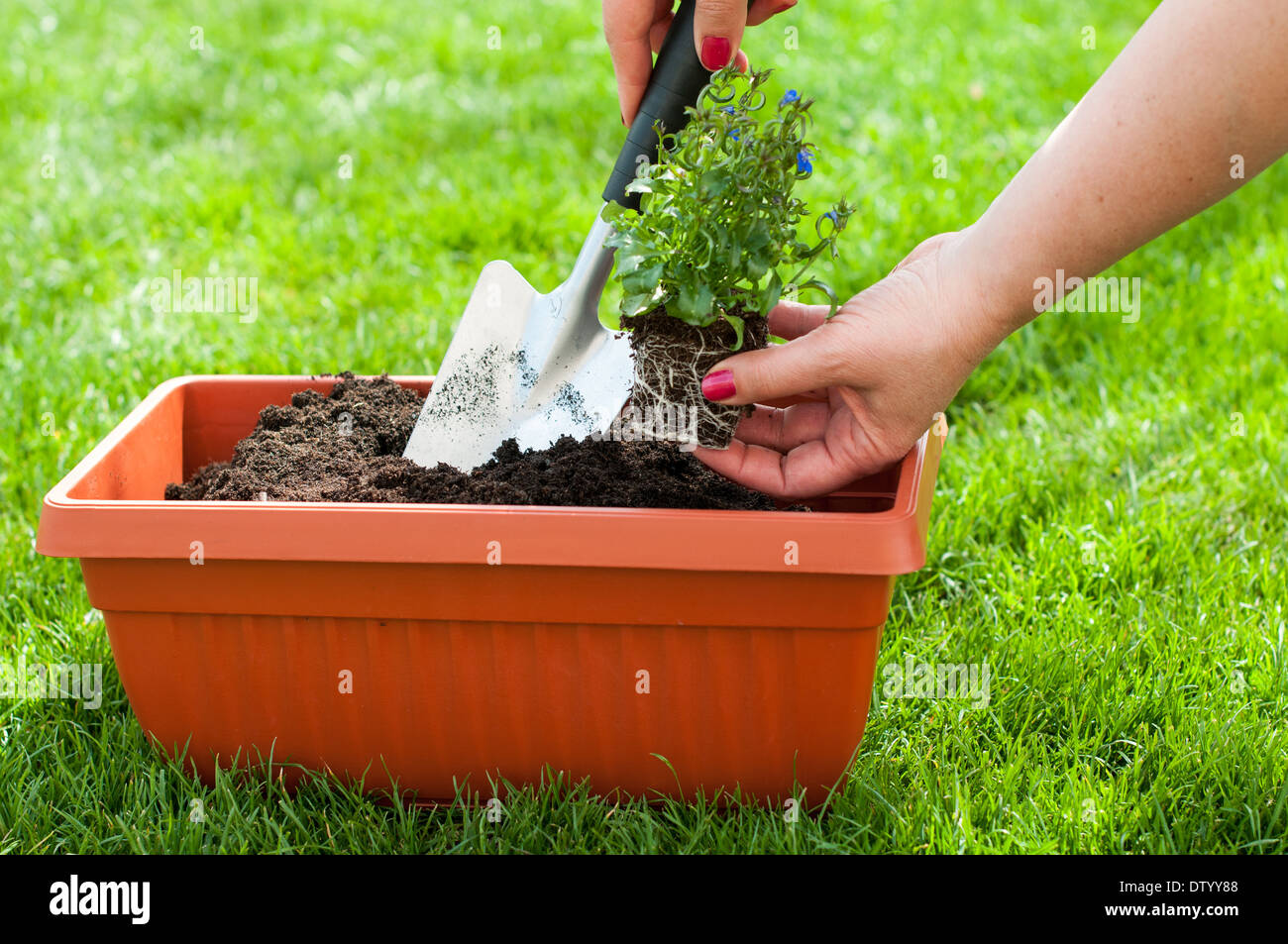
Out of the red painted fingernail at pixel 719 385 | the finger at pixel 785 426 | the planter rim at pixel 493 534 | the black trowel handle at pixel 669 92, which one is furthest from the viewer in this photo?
the finger at pixel 785 426

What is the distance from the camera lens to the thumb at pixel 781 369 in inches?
57.1

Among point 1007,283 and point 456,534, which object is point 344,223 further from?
point 1007,283

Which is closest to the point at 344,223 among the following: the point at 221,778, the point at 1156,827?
the point at 221,778

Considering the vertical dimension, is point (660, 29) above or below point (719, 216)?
above

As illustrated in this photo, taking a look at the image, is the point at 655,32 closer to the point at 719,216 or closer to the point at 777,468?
the point at 719,216

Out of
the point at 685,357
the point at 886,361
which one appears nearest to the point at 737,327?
the point at 685,357

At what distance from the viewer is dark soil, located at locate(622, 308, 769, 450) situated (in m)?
1.57

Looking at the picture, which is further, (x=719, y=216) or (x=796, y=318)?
(x=796, y=318)

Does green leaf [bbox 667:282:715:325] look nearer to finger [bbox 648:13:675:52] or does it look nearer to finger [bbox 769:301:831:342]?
finger [bbox 769:301:831:342]

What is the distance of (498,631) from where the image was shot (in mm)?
1455

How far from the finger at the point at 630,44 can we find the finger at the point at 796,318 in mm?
363

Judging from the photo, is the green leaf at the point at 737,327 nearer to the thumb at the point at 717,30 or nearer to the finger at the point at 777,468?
the finger at the point at 777,468

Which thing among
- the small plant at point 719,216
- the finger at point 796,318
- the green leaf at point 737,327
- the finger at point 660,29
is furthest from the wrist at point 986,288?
the finger at point 660,29

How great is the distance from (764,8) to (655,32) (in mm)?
163
